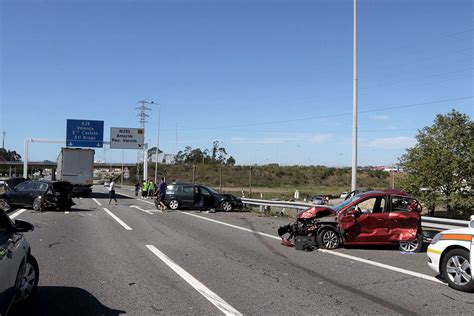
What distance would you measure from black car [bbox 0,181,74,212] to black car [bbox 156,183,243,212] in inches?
209

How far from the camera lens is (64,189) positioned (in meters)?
22.9

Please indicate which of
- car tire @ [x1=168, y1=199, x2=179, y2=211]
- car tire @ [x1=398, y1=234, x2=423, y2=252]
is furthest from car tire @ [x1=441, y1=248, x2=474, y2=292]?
car tire @ [x1=168, y1=199, x2=179, y2=211]

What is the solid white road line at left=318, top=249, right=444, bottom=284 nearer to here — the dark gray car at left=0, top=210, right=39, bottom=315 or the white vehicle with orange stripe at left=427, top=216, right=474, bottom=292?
the white vehicle with orange stripe at left=427, top=216, right=474, bottom=292

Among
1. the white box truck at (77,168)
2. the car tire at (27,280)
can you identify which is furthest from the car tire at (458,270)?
the white box truck at (77,168)

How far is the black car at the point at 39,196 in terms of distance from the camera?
21953 millimetres

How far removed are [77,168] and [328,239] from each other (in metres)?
29.1

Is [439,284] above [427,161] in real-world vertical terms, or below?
below

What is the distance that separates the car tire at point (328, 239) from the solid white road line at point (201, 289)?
13.0 feet

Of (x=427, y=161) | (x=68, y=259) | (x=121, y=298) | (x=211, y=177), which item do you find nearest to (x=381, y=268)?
(x=121, y=298)

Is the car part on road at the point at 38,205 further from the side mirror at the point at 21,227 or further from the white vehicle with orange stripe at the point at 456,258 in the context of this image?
the white vehicle with orange stripe at the point at 456,258

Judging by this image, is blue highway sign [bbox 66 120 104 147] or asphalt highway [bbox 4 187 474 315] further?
blue highway sign [bbox 66 120 104 147]

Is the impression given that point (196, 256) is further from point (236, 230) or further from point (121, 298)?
point (236, 230)

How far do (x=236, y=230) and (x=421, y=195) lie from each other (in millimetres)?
12990

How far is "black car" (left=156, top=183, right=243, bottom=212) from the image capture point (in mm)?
24203
